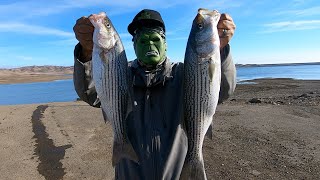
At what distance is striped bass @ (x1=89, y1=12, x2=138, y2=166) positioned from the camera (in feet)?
9.98

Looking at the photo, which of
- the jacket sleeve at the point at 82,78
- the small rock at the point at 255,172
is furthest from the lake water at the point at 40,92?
the jacket sleeve at the point at 82,78

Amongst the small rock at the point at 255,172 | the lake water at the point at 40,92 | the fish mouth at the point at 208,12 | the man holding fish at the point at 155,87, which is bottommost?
the lake water at the point at 40,92

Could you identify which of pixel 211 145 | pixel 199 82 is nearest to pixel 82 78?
pixel 199 82

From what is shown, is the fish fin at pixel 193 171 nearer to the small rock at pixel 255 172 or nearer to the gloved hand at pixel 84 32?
the gloved hand at pixel 84 32

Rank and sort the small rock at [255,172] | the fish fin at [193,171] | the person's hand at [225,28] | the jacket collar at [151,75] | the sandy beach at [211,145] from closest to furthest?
the person's hand at [225,28] < the fish fin at [193,171] < the jacket collar at [151,75] < the small rock at [255,172] < the sandy beach at [211,145]

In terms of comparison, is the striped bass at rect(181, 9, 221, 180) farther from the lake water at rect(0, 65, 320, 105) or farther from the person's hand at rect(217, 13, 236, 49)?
the lake water at rect(0, 65, 320, 105)

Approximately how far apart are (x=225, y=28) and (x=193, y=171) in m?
1.34

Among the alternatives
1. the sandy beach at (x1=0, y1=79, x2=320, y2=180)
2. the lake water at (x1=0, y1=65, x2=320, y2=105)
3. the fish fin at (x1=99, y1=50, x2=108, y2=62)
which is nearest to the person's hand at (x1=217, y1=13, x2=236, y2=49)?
the fish fin at (x1=99, y1=50, x2=108, y2=62)

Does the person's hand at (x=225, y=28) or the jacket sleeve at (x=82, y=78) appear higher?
→ the person's hand at (x=225, y=28)

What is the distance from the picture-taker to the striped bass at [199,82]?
3033 millimetres

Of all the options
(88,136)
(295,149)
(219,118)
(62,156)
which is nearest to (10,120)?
(88,136)

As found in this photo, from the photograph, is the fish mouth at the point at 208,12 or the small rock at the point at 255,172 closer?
the fish mouth at the point at 208,12

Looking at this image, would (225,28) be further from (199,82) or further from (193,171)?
(193,171)

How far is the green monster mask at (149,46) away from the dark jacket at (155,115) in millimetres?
134
